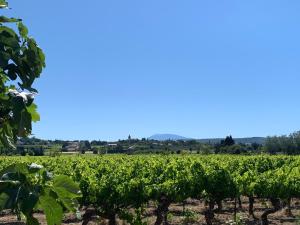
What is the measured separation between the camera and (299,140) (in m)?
82.6

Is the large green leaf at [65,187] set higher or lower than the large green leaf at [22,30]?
lower

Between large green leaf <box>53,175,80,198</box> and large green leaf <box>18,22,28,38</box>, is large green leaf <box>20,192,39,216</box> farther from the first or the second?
large green leaf <box>18,22,28,38</box>

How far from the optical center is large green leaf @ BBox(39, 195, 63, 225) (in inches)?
45.8

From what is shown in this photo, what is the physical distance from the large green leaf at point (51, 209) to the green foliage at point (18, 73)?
0.20 meters

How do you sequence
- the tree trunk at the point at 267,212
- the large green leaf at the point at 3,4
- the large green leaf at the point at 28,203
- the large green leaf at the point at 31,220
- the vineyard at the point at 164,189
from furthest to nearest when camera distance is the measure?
the tree trunk at the point at 267,212 → the vineyard at the point at 164,189 → the large green leaf at the point at 3,4 → the large green leaf at the point at 31,220 → the large green leaf at the point at 28,203

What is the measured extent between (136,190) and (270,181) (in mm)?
4884

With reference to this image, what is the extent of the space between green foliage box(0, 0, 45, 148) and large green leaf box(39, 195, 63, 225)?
20 centimetres

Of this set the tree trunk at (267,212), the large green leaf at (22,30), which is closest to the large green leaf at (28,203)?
the large green leaf at (22,30)

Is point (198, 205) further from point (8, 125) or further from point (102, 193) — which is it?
point (8, 125)

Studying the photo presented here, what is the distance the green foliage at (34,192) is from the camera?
3.60 ft

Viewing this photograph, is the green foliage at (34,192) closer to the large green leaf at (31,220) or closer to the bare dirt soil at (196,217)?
the large green leaf at (31,220)

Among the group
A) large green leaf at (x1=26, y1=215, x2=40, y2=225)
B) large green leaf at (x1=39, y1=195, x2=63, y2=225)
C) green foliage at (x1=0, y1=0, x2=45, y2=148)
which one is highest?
green foliage at (x1=0, y1=0, x2=45, y2=148)

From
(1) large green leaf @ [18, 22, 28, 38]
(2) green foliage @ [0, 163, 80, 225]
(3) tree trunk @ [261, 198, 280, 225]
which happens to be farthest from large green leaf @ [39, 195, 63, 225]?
(3) tree trunk @ [261, 198, 280, 225]

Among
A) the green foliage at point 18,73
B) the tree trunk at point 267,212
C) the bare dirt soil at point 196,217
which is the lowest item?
the bare dirt soil at point 196,217
